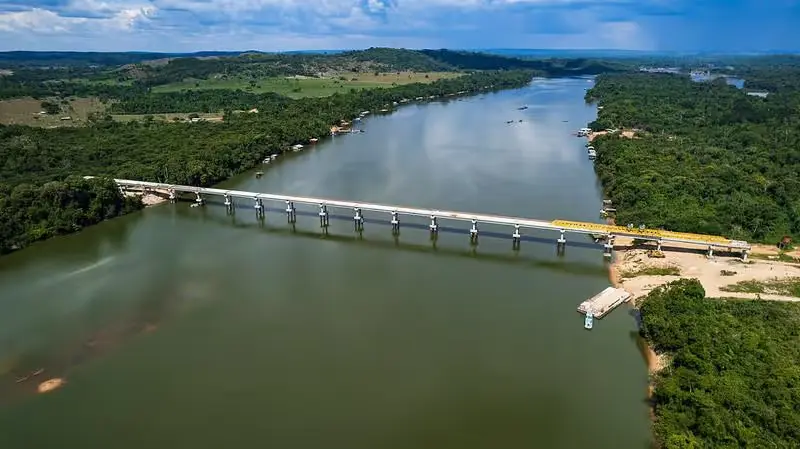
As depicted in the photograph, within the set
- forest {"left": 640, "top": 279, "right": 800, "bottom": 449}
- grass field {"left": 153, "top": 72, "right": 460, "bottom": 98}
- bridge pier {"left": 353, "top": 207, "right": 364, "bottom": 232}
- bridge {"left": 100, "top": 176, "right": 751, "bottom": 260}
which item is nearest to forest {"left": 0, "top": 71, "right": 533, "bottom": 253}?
bridge {"left": 100, "top": 176, "right": 751, "bottom": 260}

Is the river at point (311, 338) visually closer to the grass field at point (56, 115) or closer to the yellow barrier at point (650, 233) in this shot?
the yellow barrier at point (650, 233)

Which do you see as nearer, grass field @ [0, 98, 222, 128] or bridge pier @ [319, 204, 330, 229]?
bridge pier @ [319, 204, 330, 229]

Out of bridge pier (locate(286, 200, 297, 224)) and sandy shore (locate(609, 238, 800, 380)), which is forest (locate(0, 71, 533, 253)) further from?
sandy shore (locate(609, 238, 800, 380))

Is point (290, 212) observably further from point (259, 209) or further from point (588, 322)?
point (588, 322)

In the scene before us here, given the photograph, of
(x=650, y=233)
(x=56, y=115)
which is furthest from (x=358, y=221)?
(x=56, y=115)

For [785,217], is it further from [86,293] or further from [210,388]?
[86,293]

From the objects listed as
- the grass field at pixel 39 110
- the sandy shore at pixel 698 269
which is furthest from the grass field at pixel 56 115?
the sandy shore at pixel 698 269

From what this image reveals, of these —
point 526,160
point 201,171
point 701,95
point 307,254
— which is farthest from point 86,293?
point 701,95
